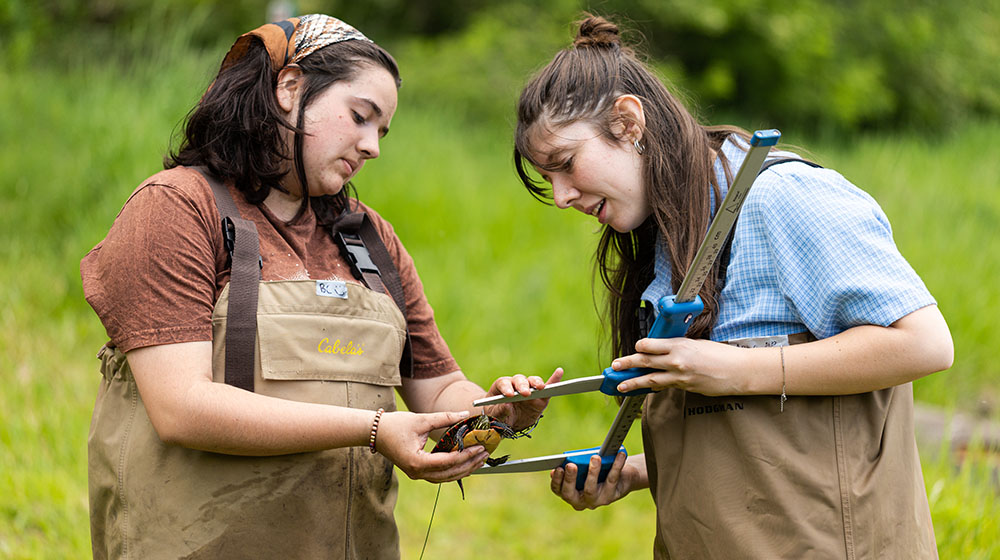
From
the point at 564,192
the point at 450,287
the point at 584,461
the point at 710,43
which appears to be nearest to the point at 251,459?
the point at 584,461

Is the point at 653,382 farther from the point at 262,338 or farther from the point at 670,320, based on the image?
the point at 262,338

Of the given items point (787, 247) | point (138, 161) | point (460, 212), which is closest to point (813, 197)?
point (787, 247)

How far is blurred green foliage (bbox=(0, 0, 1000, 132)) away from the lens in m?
9.27

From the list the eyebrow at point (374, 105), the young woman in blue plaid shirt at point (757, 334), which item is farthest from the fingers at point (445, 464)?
the eyebrow at point (374, 105)

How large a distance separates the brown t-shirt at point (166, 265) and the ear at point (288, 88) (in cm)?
27

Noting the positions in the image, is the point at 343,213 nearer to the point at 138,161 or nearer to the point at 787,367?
the point at 787,367

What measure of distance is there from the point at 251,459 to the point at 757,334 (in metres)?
1.14

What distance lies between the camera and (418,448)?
2064 mm

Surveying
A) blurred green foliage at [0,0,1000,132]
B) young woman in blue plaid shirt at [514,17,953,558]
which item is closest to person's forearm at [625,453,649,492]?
young woman in blue plaid shirt at [514,17,953,558]

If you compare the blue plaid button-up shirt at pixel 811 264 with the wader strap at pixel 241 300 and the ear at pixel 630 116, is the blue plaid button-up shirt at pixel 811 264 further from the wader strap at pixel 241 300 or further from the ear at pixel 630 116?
the wader strap at pixel 241 300

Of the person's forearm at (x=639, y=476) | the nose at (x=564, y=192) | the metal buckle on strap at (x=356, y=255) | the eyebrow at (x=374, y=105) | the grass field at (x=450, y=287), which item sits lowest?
the grass field at (x=450, y=287)

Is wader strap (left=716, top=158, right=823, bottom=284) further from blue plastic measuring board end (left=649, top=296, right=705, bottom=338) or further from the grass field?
the grass field

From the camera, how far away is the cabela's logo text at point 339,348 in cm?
213

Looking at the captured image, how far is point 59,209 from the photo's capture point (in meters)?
6.31
